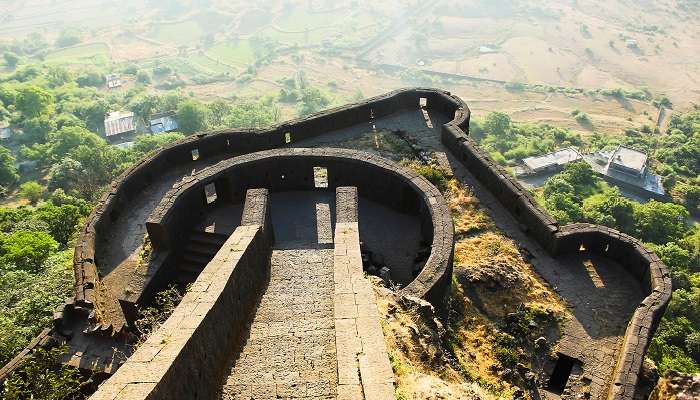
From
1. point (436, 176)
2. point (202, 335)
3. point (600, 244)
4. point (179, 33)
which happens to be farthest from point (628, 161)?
point (179, 33)

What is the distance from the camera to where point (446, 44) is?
123 metres

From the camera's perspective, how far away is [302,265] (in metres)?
11.5

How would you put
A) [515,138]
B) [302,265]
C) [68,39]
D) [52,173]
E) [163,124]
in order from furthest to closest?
[68,39] → [515,138] → [163,124] → [52,173] → [302,265]

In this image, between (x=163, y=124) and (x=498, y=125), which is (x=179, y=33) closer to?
(x=163, y=124)

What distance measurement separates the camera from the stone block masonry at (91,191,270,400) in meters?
6.96

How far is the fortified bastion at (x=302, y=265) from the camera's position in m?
8.17

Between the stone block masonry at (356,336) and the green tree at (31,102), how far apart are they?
68835 millimetres

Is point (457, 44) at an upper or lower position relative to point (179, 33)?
lower

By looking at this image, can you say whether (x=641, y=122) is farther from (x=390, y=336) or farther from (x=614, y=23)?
(x=390, y=336)

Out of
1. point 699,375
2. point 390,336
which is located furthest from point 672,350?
point 390,336

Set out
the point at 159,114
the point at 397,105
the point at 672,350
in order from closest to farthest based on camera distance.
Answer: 1. the point at 397,105
2. the point at 672,350
3. the point at 159,114

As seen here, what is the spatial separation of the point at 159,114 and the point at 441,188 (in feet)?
224

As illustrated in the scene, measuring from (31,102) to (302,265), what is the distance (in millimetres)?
68543

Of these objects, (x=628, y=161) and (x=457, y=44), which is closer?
(x=628, y=161)
